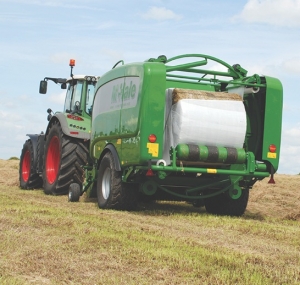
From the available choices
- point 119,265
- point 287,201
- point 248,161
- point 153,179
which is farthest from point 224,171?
point 119,265

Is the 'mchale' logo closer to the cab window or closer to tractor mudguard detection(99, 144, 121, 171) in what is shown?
tractor mudguard detection(99, 144, 121, 171)

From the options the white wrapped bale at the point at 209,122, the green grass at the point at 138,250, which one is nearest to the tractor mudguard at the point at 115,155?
the white wrapped bale at the point at 209,122

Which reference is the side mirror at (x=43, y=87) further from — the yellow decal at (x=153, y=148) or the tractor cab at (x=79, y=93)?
the yellow decal at (x=153, y=148)

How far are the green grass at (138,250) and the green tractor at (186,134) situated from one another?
0.95m

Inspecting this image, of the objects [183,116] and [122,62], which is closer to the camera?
[183,116]

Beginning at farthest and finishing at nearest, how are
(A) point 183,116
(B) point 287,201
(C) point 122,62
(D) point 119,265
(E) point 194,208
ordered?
(B) point 287,201 < (E) point 194,208 < (C) point 122,62 < (A) point 183,116 < (D) point 119,265

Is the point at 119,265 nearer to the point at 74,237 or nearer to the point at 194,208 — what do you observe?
the point at 74,237

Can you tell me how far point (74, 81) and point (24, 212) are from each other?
571cm

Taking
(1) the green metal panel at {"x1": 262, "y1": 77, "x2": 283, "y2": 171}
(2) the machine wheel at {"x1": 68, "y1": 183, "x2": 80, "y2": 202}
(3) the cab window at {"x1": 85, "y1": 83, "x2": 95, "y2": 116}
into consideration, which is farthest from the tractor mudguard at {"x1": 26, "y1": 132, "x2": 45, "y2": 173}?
(1) the green metal panel at {"x1": 262, "y1": 77, "x2": 283, "y2": 171}

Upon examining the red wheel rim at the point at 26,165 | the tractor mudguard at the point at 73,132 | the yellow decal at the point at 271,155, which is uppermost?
the tractor mudguard at the point at 73,132

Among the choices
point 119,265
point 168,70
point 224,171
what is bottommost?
point 119,265

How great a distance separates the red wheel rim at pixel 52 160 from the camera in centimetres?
1335

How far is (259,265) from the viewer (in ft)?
17.1

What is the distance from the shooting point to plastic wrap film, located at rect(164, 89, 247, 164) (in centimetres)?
905
